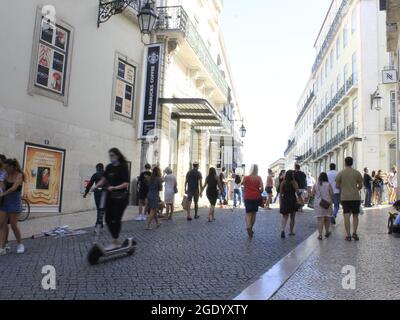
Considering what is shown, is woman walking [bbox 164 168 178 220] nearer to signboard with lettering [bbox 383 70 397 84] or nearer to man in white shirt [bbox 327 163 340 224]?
man in white shirt [bbox 327 163 340 224]

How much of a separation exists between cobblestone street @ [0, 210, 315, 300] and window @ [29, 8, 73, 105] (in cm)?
547

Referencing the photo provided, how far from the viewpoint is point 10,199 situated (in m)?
7.62

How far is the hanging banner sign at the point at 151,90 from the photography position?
1817 cm

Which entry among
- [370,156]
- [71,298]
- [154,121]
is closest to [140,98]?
[154,121]

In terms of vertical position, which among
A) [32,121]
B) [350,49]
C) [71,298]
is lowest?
[71,298]

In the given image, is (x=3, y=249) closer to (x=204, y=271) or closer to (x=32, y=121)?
(x=204, y=271)

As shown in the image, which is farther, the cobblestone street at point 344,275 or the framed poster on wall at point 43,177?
the framed poster on wall at point 43,177

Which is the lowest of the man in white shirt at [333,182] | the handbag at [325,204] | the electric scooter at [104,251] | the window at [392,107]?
the electric scooter at [104,251]

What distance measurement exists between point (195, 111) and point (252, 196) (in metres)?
13.0

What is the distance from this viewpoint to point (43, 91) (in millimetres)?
13258

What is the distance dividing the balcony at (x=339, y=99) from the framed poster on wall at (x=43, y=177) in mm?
26914

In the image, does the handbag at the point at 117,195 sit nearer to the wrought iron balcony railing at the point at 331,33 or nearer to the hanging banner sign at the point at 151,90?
the hanging banner sign at the point at 151,90

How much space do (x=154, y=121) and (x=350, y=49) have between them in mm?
24939

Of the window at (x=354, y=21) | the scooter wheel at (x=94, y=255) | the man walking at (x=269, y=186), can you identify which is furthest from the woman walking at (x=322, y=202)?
the window at (x=354, y=21)
